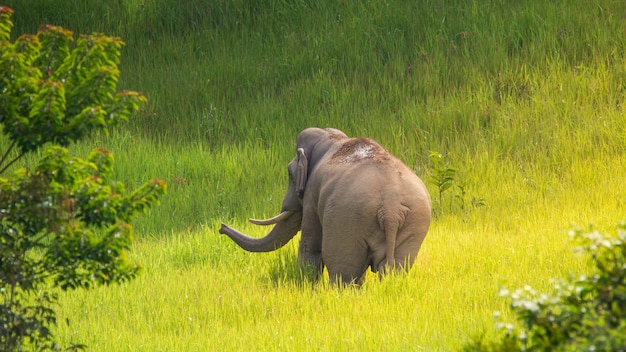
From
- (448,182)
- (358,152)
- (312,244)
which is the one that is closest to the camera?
(358,152)

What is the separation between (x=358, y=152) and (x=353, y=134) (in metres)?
5.88

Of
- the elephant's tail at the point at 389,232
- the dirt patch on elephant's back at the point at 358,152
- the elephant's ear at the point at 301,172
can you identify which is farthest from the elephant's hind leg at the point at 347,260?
the elephant's ear at the point at 301,172

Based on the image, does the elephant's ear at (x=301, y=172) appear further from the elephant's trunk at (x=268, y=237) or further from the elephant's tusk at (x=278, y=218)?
the elephant's trunk at (x=268, y=237)

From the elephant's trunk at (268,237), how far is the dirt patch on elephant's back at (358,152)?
0.92 metres

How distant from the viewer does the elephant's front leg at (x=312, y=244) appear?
866 cm

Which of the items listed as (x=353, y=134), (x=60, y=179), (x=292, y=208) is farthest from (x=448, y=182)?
(x=60, y=179)

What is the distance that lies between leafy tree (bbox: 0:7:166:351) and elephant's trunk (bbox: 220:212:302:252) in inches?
148

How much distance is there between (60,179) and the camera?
509cm

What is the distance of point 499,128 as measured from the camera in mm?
13211

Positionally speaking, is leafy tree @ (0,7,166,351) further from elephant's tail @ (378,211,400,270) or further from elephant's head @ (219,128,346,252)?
elephant's head @ (219,128,346,252)

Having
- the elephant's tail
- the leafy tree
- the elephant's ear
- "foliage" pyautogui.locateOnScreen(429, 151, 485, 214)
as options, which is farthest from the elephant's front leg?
the leafy tree

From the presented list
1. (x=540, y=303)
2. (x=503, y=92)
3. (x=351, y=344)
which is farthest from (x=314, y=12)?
(x=540, y=303)

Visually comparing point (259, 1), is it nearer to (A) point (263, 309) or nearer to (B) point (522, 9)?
(B) point (522, 9)

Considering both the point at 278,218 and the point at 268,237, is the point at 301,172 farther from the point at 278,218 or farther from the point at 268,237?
the point at 268,237
